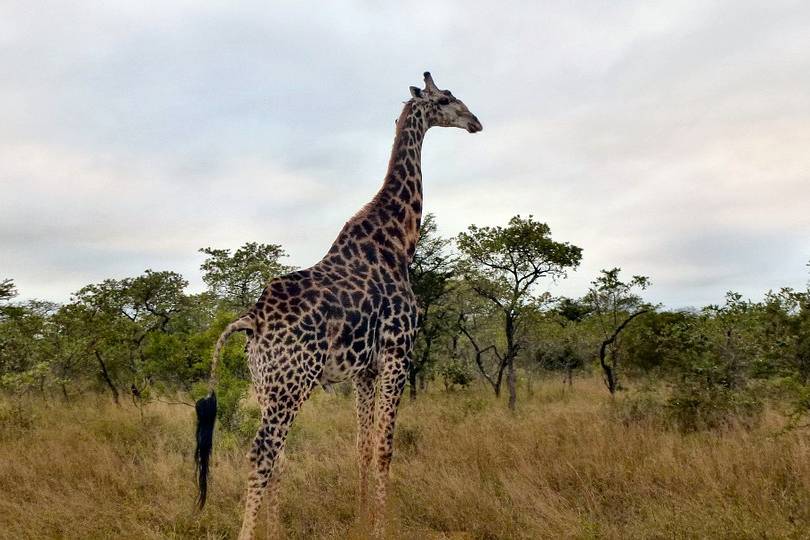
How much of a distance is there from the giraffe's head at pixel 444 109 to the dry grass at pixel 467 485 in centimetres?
440

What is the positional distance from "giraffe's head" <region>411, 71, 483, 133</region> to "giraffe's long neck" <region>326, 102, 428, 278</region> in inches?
4.9

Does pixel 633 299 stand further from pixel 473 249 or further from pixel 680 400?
pixel 680 400

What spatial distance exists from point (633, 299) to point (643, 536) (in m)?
A: 18.2

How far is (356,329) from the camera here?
17.0ft

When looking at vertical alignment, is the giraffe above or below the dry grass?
above

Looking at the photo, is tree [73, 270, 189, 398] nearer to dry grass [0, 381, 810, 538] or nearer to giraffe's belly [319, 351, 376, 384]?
dry grass [0, 381, 810, 538]

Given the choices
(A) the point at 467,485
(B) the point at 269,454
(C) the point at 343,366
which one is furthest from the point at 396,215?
(A) the point at 467,485

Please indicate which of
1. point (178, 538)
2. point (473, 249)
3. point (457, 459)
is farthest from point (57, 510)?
point (473, 249)

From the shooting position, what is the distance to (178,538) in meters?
6.01

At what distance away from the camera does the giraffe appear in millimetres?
4711

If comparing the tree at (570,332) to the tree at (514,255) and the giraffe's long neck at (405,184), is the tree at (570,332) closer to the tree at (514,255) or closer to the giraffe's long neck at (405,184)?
the tree at (514,255)

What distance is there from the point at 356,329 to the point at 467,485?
113 inches

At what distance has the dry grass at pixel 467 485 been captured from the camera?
5711mm

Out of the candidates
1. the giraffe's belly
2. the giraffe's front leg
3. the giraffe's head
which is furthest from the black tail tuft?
the giraffe's head
